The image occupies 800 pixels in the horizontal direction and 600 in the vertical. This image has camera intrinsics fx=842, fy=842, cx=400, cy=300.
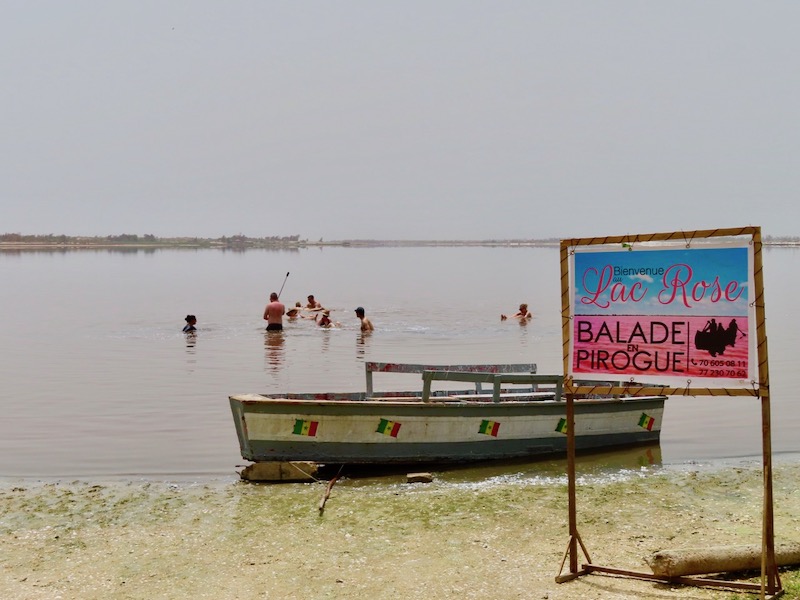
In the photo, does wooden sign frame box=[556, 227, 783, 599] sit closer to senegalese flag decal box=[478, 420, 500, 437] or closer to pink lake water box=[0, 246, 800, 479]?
senegalese flag decal box=[478, 420, 500, 437]

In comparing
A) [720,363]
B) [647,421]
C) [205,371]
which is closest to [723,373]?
[720,363]

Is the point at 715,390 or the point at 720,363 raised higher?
the point at 720,363

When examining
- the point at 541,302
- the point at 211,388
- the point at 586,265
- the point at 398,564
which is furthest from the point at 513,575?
the point at 541,302

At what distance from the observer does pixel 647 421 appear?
13648mm

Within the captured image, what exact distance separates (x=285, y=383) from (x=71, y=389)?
4.95 metres

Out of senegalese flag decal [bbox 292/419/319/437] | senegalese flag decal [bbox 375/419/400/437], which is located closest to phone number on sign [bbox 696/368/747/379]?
senegalese flag decal [bbox 375/419/400/437]

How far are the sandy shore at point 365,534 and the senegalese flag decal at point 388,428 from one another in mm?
657

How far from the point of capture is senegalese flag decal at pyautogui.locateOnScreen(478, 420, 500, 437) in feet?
39.7

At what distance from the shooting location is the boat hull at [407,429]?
11.1m

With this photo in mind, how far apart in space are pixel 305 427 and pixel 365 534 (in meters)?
2.59

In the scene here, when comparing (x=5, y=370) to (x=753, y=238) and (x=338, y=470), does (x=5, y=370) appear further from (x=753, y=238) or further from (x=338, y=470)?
(x=753, y=238)

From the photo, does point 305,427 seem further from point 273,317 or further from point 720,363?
point 273,317

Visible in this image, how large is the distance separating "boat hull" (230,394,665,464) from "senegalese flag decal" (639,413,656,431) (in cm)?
63

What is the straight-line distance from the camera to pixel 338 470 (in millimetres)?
11688
